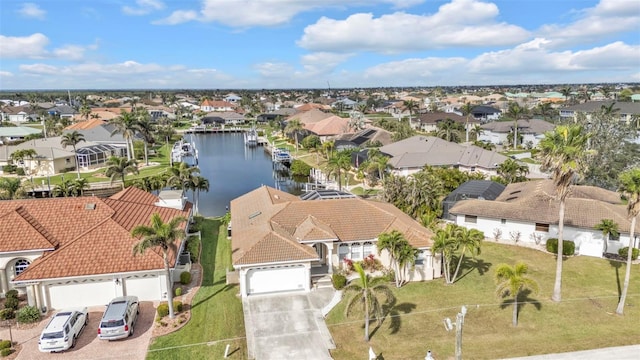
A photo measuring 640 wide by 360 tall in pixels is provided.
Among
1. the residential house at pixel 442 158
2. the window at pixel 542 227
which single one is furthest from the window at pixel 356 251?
the residential house at pixel 442 158

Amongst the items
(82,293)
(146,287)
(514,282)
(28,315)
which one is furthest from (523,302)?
(28,315)

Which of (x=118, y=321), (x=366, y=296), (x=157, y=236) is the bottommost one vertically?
(x=118, y=321)

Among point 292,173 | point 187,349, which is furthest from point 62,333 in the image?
point 292,173

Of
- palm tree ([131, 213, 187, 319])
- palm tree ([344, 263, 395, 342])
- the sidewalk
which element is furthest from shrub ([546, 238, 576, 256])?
palm tree ([131, 213, 187, 319])

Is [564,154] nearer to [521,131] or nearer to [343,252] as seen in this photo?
[343,252]

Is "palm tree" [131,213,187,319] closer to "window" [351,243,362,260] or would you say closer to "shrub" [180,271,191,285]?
"shrub" [180,271,191,285]

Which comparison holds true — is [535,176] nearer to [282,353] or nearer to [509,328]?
[509,328]
